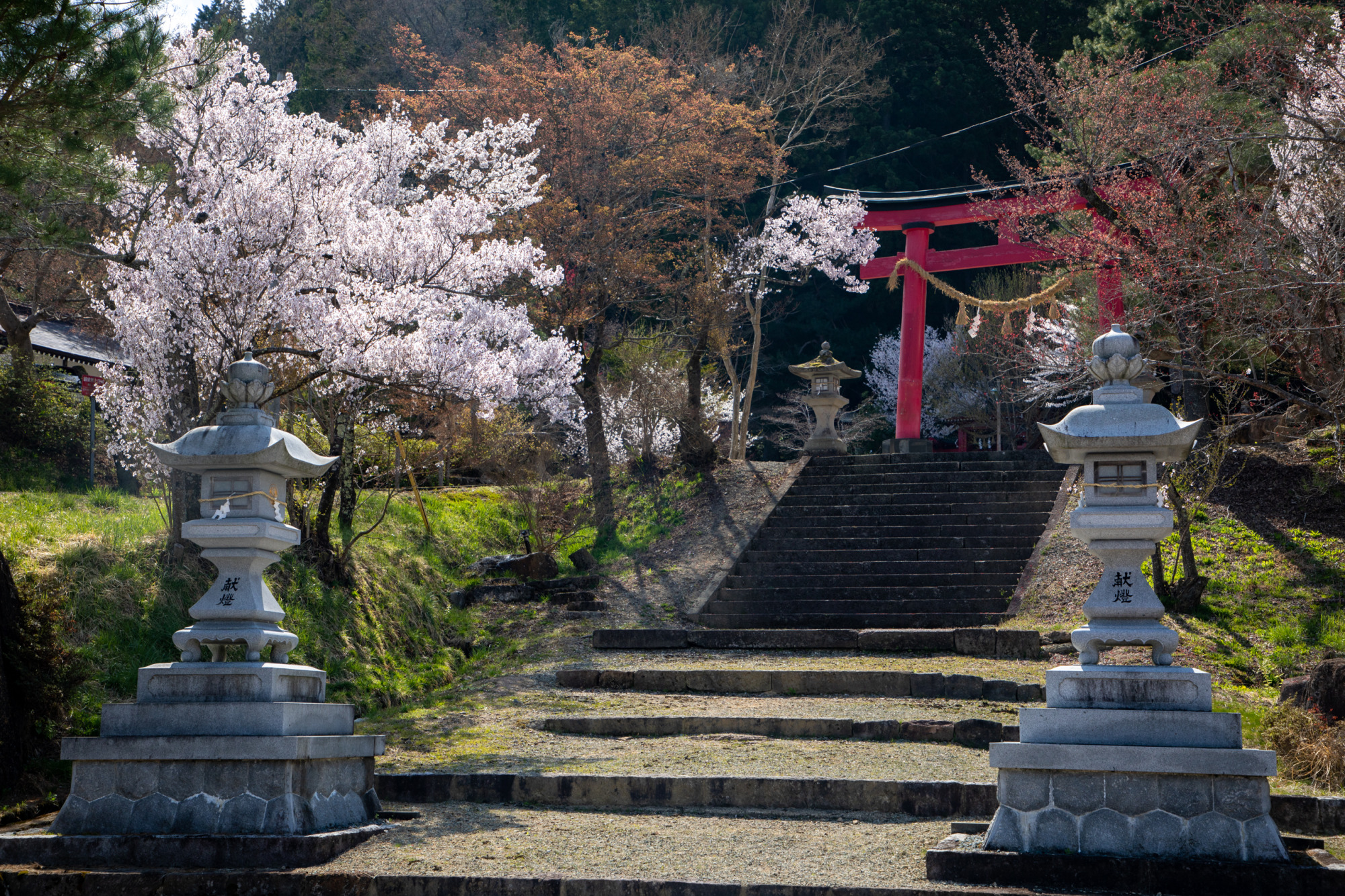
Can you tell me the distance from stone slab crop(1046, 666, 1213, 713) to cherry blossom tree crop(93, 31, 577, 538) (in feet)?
21.3

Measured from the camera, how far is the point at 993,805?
18.3 feet

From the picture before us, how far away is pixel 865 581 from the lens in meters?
12.7

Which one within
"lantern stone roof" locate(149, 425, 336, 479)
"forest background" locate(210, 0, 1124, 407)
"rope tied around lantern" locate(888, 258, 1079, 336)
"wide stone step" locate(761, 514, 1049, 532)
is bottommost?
"wide stone step" locate(761, 514, 1049, 532)

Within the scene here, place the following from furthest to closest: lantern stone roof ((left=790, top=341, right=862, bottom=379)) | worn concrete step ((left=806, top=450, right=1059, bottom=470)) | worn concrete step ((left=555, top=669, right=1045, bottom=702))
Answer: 1. lantern stone roof ((left=790, top=341, right=862, bottom=379))
2. worn concrete step ((left=806, top=450, right=1059, bottom=470))
3. worn concrete step ((left=555, top=669, right=1045, bottom=702))

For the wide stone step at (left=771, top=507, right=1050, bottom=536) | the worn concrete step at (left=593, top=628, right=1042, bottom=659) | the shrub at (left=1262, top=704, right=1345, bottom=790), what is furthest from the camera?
the wide stone step at (left=771, top=507, right=1050, bottom=536)

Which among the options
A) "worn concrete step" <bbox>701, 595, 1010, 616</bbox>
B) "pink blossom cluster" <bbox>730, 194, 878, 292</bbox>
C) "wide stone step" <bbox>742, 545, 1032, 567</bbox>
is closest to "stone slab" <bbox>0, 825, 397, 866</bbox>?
"worn concrete step" <bbox>701, 595, 1010, 616</bbox>

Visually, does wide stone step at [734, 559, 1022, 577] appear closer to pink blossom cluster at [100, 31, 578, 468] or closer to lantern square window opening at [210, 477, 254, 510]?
pink blossom cluster at [100, 31, 578, 468]

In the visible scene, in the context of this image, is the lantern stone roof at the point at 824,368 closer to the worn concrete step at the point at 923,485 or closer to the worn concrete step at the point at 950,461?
the worn concrete step at the point at 950,461

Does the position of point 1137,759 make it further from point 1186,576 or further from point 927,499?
point 927,499

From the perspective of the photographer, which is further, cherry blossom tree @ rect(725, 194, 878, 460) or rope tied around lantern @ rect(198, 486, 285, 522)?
cherry blossom tree @ rect(725, 194, 878, 460)

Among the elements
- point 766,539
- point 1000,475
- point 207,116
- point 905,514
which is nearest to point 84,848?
point 207,116

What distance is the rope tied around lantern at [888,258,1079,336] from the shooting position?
1430 cm

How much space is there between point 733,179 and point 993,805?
15.6 m

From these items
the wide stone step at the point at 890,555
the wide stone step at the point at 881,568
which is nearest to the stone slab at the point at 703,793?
the wide stone step at the point at 881,568
